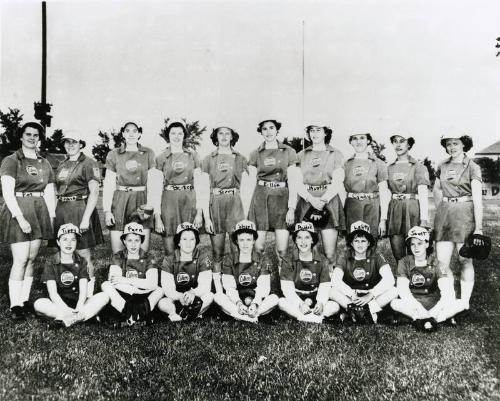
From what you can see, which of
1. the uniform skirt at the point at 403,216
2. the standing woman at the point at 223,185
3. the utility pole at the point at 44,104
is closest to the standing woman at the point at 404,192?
the uniform skirt at the point at 403,216

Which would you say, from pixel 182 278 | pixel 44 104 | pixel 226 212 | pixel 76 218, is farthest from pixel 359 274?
pixel 44 104

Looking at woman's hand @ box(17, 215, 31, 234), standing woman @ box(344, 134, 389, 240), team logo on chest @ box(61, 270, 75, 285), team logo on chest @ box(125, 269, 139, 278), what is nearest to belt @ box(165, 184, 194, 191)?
team logo on chest @ box(125, 269, 139, 278)

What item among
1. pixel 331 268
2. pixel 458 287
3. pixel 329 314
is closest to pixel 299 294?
pixel 329 314

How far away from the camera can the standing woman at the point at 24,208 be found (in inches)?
190

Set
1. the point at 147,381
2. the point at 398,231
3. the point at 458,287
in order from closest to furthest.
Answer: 1. the point at 147,381
2. the point at 398,231
3. the point at 458,287

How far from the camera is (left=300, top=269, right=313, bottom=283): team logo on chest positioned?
4.77 metres

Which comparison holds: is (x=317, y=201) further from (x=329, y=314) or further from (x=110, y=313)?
(x=110, y=313)

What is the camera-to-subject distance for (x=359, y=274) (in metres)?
4.75

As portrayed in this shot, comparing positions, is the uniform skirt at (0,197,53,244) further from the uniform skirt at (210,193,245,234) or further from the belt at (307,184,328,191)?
the belt at (307,184,328,191)

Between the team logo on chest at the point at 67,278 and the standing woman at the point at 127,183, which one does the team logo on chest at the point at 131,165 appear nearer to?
the standing woman at the point at 127,183

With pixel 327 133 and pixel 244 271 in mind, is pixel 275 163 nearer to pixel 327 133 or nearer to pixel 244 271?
pixel 327 133

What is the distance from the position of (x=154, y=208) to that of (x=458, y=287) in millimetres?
3535

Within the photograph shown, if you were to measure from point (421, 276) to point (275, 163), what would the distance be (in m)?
1.88

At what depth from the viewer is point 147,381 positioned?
3.50 meters
